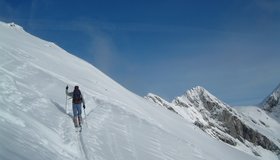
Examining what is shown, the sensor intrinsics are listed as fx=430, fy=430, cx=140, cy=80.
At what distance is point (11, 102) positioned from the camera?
18.4 metres

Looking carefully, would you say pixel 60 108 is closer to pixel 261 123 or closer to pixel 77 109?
pixel 77 109

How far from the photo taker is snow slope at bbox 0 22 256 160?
1548cm

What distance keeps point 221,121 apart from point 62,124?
14732 cm

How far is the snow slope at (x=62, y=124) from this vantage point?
609 inches

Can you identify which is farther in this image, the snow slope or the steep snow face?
the steep snow face

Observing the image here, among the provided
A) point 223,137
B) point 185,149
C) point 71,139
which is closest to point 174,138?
point 185,149

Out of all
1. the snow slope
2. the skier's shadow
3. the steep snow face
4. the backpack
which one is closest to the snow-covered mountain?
the steep snow face

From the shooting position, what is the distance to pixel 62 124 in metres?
19.5

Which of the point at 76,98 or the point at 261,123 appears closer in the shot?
the point at 76,98

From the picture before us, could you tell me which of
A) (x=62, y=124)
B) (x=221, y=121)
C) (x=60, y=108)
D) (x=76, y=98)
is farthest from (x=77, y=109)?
(x=221, y=121)

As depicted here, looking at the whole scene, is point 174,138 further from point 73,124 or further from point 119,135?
point 73,124

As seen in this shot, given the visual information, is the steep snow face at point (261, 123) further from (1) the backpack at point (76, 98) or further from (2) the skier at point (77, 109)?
(2) the skier at point (77, 109)

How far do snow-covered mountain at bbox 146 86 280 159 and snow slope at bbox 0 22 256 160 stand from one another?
11385 centimetres

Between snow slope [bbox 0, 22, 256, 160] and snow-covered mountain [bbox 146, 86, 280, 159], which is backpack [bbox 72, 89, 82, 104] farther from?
snow-covered mountain [bbox 146, 86, 280, 159]
